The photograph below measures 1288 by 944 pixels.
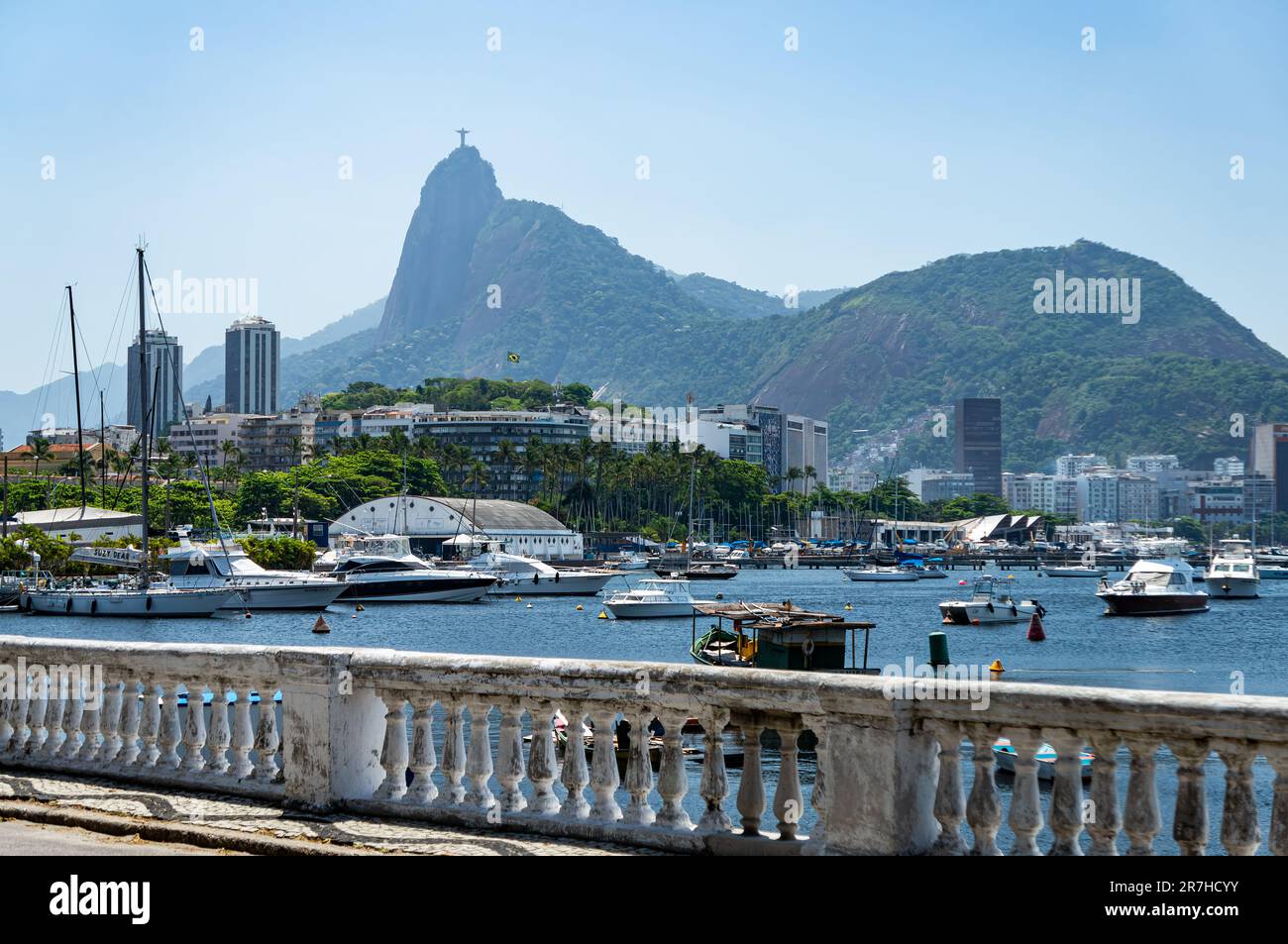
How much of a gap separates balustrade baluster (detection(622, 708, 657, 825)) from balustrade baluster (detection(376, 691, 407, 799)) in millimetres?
1819

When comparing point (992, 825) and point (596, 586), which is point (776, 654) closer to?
point (992, 825)

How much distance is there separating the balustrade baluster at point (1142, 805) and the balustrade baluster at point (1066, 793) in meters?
0.26

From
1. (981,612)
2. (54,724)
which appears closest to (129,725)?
(54,724)

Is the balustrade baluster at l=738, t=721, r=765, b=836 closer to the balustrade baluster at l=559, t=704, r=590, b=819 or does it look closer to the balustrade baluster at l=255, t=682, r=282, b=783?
the balustrade baluster at l=559, t=704, r=590, b=819

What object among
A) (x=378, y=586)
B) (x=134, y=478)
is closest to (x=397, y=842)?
(x=378, y=586)

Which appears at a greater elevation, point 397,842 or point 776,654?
point 397,842

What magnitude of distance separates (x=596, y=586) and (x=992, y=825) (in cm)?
13267

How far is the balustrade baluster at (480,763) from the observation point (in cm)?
991

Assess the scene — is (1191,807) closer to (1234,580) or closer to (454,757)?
(454,757)

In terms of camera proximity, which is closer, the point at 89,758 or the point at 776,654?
the point at 89,758

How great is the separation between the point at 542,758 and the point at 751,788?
4.91 feet

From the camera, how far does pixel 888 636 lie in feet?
317
